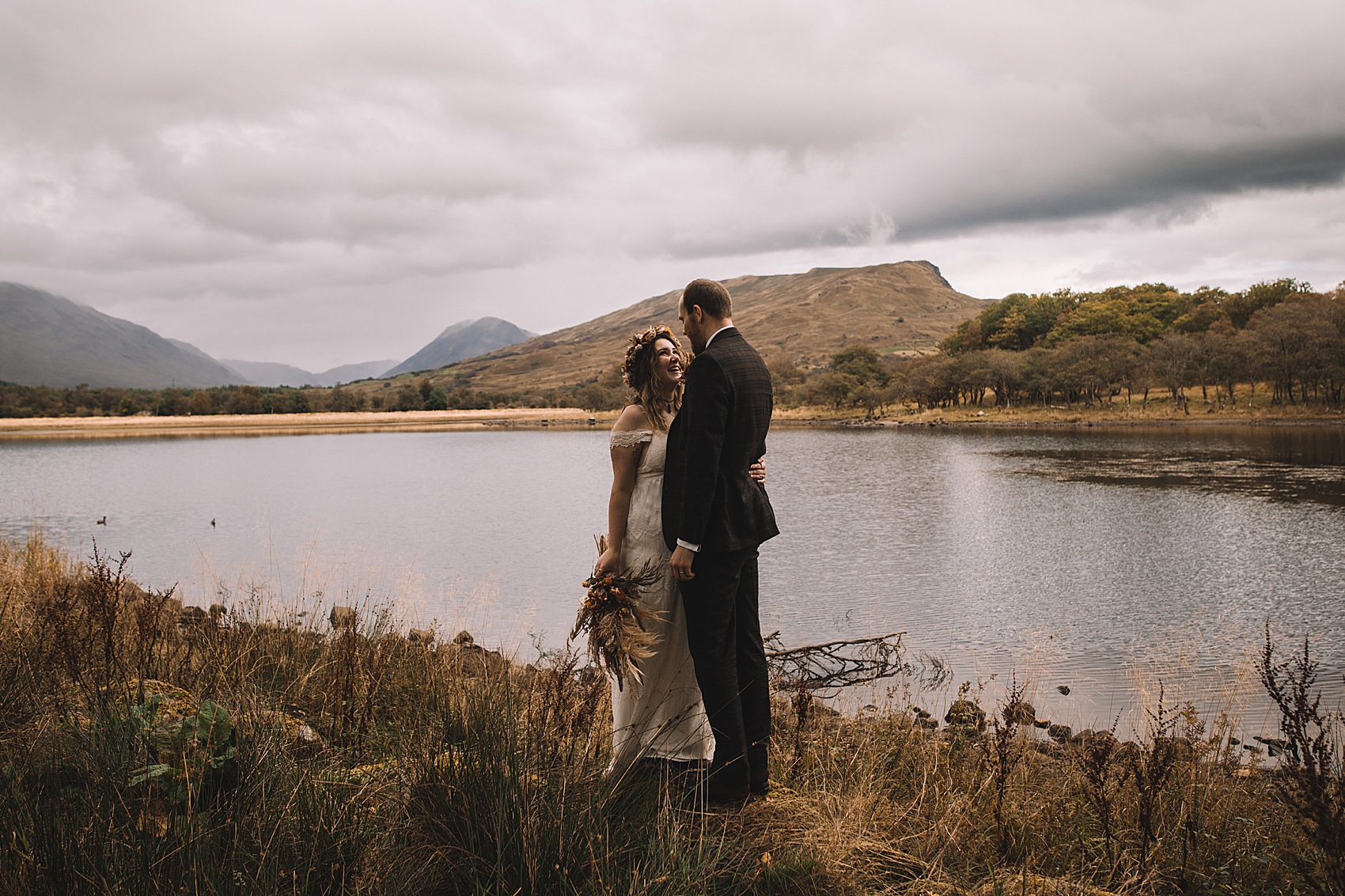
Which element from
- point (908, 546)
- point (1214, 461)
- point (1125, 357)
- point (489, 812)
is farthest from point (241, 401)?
point (489, 812)

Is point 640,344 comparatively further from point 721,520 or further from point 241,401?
point 241,401

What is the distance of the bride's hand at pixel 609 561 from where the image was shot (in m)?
4.20

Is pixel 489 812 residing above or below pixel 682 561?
below

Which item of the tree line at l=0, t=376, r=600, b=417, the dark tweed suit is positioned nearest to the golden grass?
the tree line at l=0, t=376, r=600, b=417

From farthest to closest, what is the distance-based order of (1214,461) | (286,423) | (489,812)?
(286,423)
(1214,461)
(489,812)

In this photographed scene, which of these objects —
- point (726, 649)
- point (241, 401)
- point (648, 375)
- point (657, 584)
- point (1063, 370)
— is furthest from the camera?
point (241, 401)

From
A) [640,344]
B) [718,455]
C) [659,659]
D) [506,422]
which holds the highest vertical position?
[640,344]

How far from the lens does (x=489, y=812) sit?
9.46 ft

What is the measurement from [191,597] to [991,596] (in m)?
14.3

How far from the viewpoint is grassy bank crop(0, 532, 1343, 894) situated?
8.67 ft

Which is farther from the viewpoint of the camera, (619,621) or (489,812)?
(619,621)

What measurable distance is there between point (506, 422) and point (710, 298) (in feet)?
358

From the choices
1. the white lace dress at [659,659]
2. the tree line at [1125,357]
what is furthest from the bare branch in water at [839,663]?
the tree line at [1125,357]

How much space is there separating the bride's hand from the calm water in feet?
18.1
